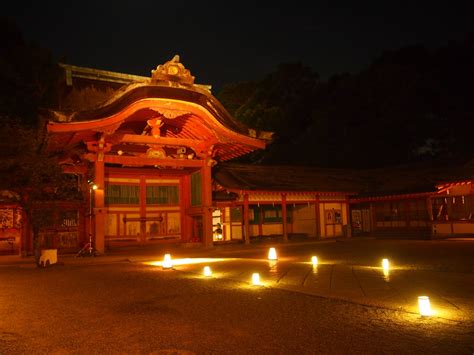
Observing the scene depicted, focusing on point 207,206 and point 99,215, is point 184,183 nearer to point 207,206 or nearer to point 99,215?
point 207,206

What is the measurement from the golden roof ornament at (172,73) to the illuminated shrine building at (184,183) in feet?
0.15

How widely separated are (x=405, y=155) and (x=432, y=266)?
32.2m

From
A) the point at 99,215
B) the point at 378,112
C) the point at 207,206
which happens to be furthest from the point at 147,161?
the point at 378,112

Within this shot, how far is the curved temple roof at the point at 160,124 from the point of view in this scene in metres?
15.1

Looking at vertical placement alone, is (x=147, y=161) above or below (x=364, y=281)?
above

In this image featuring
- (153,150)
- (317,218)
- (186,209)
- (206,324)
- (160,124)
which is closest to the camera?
(206,324)

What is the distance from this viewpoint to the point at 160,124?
57.8 feet

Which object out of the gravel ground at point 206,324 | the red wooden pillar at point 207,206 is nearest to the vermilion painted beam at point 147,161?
the red wooden pillar at point 207,206

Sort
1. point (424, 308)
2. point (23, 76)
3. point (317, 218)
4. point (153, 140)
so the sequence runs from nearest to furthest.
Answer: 1. point (424, 308)
2. point (153, 140)
3. point (23, 76)
4. point (317, 218)

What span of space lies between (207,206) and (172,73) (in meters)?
5.95

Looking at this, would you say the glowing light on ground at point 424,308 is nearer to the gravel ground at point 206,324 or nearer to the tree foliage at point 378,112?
the gravel ground at point 206,324

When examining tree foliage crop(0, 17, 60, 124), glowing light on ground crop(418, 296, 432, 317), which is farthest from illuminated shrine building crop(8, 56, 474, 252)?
glowing light on ground crop(418, 296, 432, 317)

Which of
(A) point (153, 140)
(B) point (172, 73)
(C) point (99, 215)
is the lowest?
(C) point (99, 215)

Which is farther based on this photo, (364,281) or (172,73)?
(172,73)
